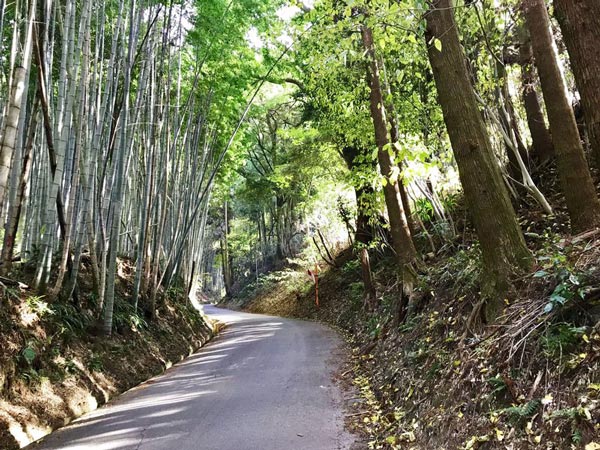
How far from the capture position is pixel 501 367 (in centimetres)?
279

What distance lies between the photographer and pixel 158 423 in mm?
4105

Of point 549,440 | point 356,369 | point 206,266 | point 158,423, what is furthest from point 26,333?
point 206,266

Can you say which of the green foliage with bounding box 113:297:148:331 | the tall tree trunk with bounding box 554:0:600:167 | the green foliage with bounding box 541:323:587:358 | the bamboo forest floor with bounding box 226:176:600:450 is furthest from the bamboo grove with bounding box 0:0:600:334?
the green foliage with bounding box 541:323:587:358

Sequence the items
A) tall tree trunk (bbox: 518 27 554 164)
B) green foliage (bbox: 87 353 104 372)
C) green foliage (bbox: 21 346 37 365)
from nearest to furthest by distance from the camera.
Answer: green foliage (bbox: 21 346 37 365), green foliage (bbox: 87 353 104 372), tall tree trunk (bbox: 518 27 554 164)

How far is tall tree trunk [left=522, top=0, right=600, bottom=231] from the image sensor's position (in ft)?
11.7

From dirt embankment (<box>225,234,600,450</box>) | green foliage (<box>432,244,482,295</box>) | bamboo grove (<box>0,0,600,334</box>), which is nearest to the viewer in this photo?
dirt embankment (<box>225,234,600,450</box>)

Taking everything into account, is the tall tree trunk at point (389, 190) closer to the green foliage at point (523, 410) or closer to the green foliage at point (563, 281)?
the green foliage at point (563, 281)

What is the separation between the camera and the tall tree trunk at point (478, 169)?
11.7ft

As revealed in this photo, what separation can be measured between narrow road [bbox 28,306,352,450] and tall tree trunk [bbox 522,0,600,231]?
2681 mm

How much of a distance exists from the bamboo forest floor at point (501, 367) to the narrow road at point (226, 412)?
0.43 m

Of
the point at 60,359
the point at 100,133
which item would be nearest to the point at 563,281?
the point at 60,359

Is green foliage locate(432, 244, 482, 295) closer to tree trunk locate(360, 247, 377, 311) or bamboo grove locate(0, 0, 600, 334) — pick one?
bamboo grove locate(0, 0, 600, 334)

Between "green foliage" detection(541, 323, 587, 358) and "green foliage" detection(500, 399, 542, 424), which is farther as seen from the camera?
"green foliage" detection(541, 323, 587, 358)

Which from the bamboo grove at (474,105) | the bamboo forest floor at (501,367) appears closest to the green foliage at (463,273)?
the bamboo forest floor at (501,367)
